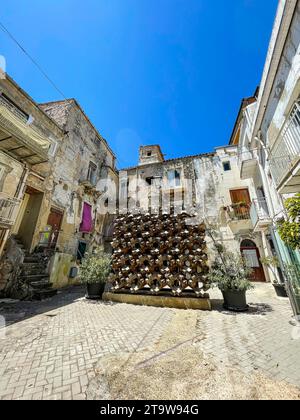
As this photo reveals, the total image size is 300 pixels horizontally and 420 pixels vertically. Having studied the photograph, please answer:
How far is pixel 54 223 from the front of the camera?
35.2 feet

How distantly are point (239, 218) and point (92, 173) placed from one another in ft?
43.1

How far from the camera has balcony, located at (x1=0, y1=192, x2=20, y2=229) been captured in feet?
24.2

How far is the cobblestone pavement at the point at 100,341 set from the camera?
7.44ft

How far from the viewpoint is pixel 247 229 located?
12375 mm

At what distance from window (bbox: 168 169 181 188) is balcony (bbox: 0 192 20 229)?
12.5 m

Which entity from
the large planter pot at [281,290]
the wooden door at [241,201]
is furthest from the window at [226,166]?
the large planter pot at [281,290]

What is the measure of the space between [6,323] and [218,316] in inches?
226

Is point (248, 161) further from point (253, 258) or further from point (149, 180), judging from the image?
point (149, 180)

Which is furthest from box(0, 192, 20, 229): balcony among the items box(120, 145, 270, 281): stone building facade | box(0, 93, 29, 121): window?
box(120, 145, 270, 281): stone building facade

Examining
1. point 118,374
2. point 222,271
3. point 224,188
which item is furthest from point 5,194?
point 224,188

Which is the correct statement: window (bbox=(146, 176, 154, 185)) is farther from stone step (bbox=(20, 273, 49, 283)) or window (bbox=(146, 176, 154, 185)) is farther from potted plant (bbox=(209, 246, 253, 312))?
potted plant (bbox=(209, 246, 253, 312))

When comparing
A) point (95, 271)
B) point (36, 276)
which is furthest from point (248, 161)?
point (36, 276)

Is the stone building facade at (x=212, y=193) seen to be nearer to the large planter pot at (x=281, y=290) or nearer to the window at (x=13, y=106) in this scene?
the large planter pot at (x=281, y=290)
